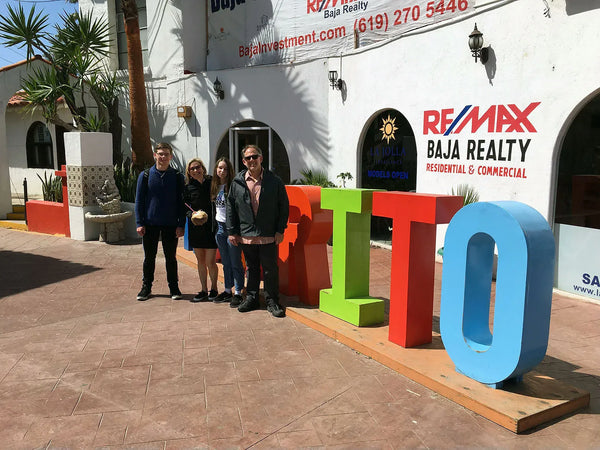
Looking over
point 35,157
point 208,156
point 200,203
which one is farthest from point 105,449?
point 35,157

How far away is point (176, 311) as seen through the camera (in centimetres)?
573

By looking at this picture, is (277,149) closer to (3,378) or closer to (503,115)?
(503,115)

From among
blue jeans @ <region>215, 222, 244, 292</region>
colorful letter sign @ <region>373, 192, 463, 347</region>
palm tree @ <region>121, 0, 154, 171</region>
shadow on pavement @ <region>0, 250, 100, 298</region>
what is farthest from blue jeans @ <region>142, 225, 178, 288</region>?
palm tree @ <region>121, 0, 154, 171</region>

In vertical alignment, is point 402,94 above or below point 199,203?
above

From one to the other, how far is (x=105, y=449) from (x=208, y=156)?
1028 centimetres

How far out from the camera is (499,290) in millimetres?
3535

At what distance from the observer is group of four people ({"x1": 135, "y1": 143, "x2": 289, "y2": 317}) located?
17.6 ft

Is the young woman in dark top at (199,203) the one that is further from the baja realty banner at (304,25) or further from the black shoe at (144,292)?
the baja realty banner at (304,25)

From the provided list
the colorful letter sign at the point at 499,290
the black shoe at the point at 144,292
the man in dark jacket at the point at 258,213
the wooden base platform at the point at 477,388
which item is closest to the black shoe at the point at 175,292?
the black shoe at the point at 144,292

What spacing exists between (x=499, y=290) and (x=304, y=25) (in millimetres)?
9167

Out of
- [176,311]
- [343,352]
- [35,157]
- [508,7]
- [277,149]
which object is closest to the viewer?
[343,352]

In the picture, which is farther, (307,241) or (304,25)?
(304,25)

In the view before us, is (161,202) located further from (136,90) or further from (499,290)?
(136,90)

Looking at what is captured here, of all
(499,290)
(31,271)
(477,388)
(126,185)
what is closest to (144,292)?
(31,271)
